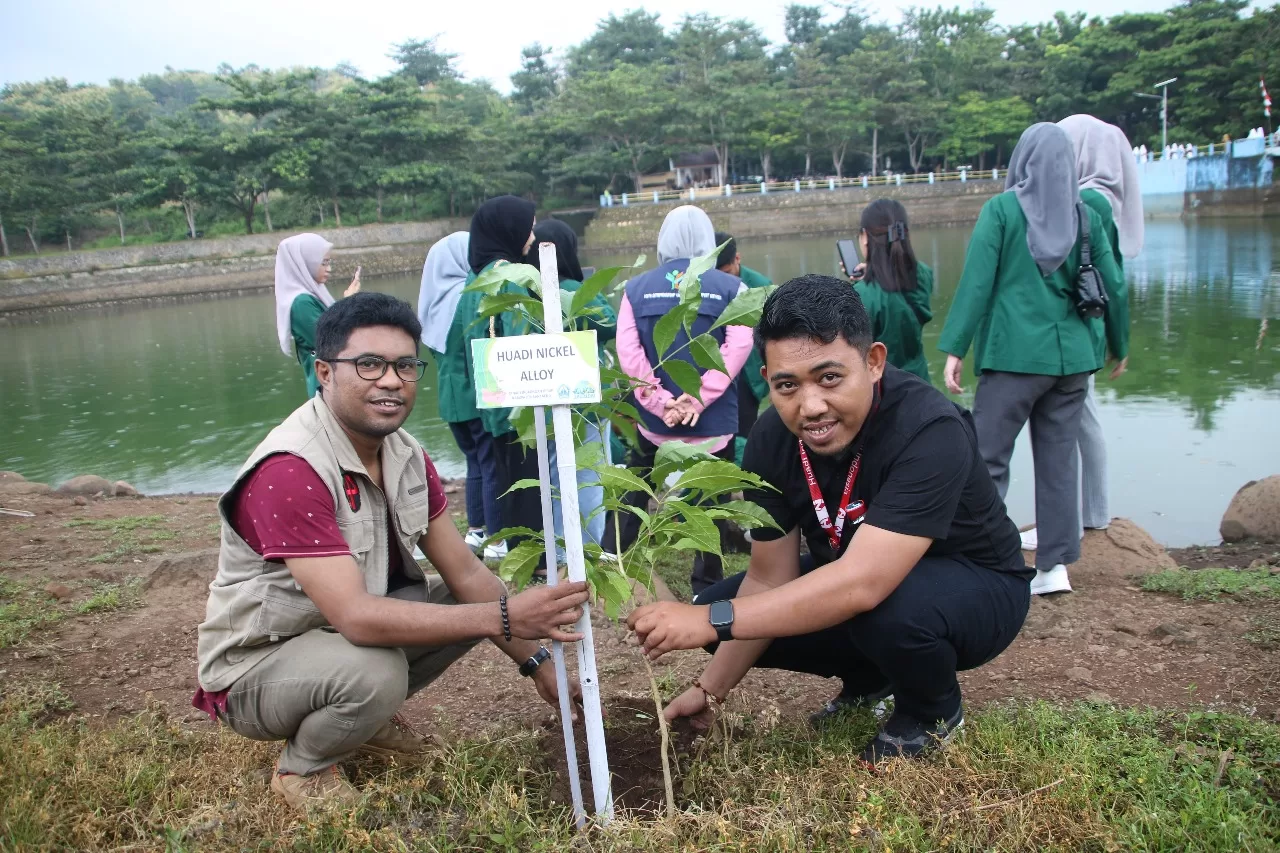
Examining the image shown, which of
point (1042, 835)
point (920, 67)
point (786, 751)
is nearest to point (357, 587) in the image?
point (786, 751)

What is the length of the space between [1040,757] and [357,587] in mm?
1417

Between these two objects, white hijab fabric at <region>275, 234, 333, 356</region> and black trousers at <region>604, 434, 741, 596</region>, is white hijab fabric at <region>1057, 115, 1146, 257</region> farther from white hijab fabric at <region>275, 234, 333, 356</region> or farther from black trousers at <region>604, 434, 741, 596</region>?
white hijab fabric at <region>275, 234, 333, 356</region>

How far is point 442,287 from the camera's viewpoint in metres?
4.23

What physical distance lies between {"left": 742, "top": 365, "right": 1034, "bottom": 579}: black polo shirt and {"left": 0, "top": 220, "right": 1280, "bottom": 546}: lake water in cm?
288

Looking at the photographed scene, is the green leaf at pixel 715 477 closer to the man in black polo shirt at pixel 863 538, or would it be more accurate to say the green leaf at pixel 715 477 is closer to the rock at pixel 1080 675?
the man in black polo shirt at pixel 863 538

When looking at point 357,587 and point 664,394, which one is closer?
point 357,587

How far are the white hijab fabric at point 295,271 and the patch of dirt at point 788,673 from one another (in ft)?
3.53

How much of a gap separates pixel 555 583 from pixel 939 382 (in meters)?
6.48

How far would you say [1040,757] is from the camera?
2035 mm

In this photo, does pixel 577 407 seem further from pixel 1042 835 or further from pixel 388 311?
pixel 1042 835

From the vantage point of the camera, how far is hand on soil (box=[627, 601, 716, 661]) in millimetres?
1876

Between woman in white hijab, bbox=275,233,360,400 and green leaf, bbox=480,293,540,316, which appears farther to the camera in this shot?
woman in white hijab, bbox=275,233,360,400

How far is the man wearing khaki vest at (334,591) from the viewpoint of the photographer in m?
1.95

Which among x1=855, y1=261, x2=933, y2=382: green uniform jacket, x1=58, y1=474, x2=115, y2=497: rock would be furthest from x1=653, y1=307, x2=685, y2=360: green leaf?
x1=58, y1=474, x2=115, y2=497: rock
